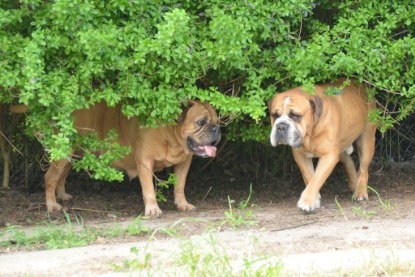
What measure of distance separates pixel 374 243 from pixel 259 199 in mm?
3043

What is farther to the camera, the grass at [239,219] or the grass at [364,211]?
the grass at [364,211]

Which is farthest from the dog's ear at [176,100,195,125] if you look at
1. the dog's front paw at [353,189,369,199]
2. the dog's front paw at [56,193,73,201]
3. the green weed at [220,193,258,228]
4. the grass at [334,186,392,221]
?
the dog's front paw at [353,189,369,199]

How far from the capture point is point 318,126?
8016 millimetres

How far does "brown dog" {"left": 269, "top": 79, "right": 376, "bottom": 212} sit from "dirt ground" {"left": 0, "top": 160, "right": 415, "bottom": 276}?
1.00ft

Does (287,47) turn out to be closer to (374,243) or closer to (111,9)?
(111,9)

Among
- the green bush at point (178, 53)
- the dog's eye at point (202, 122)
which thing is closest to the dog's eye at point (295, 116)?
the green bush at point (178, 53)

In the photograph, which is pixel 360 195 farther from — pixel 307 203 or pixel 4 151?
pixel 4 151

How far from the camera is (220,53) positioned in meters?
6.86

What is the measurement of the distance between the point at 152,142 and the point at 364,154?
91.1 inches

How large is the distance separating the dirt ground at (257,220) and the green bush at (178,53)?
95 centimetres

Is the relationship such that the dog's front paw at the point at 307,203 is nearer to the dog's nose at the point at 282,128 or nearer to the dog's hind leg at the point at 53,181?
the dog's nose at the point at 282,128

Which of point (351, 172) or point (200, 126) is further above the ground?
point (200, 126)

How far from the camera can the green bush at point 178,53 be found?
21.6 feet

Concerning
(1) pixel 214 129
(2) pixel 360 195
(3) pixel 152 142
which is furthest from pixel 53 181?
(2) pixel 360 195
